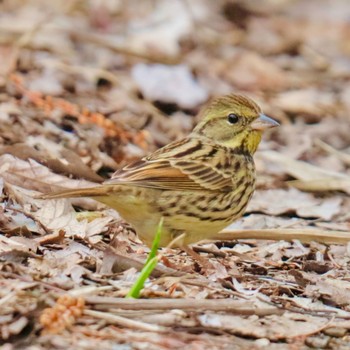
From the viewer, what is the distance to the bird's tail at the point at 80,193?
516cm

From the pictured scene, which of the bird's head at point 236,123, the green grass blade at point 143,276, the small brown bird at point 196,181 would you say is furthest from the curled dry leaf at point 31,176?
the green grass blade at point 143,276

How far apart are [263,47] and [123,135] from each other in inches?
182

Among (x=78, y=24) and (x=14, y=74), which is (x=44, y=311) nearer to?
(x=14, y=74)

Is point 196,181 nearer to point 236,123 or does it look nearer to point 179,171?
point 179,171

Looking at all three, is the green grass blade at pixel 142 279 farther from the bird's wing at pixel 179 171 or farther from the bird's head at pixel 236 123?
the bird's head at pixel 236 123

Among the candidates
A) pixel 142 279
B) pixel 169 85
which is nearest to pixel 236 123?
pixel 142 279

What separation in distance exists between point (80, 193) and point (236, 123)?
151cm

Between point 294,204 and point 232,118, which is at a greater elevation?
point 232,118

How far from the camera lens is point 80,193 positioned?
5180 mm

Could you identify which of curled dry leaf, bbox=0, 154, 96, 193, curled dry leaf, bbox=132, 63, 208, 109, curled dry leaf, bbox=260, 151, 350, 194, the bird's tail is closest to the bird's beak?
curled dry leaf, bbox=0, 154, 96, 193

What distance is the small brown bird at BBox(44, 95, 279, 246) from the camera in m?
5.47

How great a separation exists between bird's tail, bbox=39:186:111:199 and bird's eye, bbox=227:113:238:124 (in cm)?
131

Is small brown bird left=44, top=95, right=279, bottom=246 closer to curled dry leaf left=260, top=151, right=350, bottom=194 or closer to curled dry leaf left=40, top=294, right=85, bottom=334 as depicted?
curled dry leaf left=40, top=294, right=85, bottom=334

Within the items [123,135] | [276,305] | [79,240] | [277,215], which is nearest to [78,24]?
[123,135]
